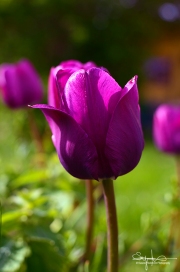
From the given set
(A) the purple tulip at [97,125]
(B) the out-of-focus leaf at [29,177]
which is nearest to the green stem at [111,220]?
(A) the purple tulip at [97,125]

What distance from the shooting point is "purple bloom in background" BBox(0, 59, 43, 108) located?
918 millimetres

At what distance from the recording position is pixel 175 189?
68 cm

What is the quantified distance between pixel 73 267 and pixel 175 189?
196 mm

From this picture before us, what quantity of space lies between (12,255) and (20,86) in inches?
17.1

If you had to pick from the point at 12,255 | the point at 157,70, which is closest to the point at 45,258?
the point at 12,255

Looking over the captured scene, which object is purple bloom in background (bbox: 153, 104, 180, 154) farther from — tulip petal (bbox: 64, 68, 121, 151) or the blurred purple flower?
the blurred purple flower

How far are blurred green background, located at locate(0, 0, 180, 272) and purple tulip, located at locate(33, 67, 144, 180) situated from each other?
0.60 ft

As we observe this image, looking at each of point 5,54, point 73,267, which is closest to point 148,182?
point 73,267

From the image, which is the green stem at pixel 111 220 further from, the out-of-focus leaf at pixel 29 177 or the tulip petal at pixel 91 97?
the out-of-focus leaf at pixel 29 177

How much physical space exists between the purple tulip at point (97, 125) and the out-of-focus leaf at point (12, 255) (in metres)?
0.18

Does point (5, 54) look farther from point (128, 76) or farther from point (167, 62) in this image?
point (167, 62)

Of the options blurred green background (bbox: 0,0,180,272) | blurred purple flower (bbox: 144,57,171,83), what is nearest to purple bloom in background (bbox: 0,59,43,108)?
blurred green background (bbox: 0,0,180,272)

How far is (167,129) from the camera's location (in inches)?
31.2

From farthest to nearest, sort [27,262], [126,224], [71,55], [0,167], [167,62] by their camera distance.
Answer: [167,62] → [71,55] → [126,224] → [0,167] → [27,262]
